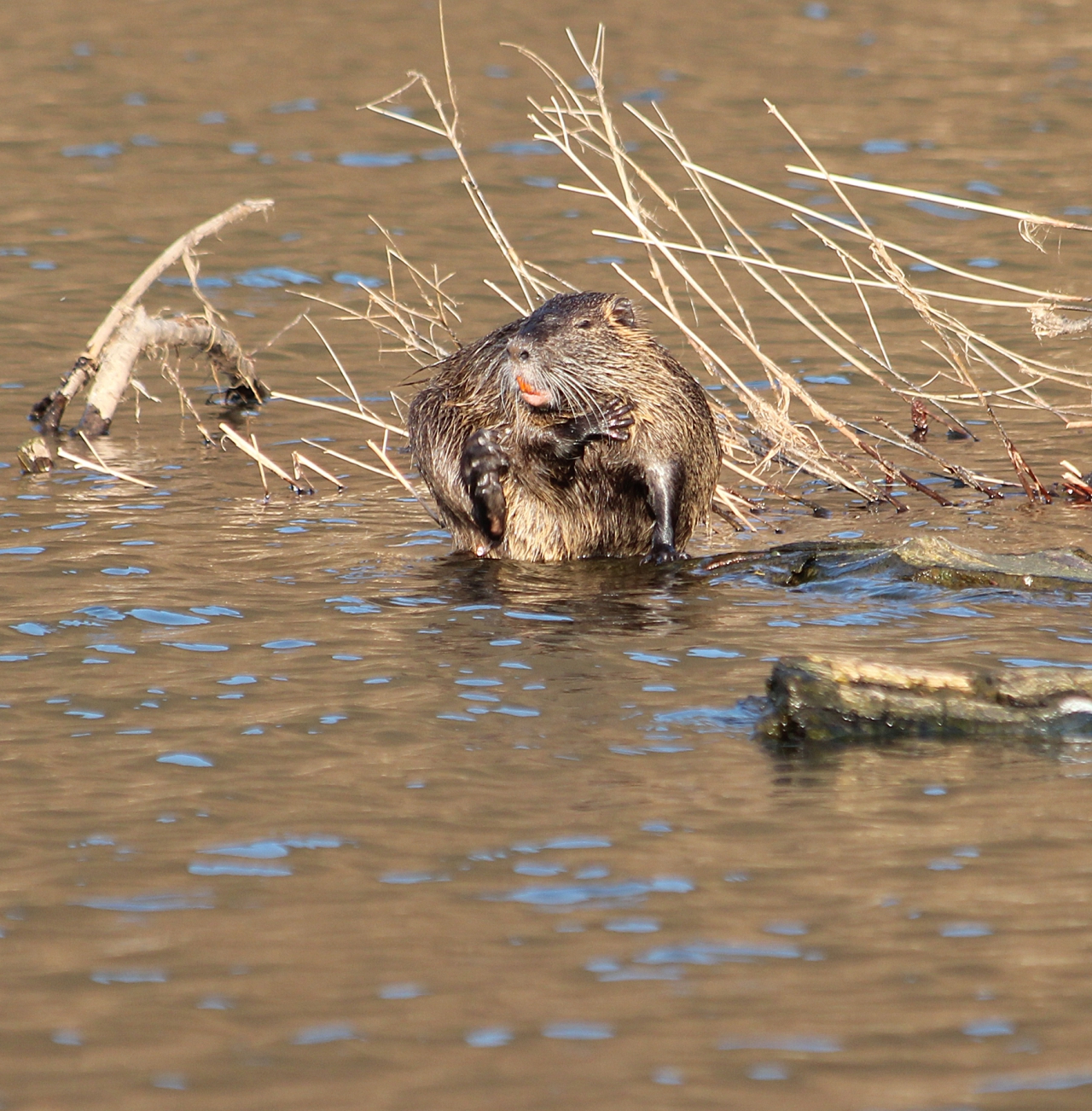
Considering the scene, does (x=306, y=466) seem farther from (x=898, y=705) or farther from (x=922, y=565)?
(x=898, y=705)

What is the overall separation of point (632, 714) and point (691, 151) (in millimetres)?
12895

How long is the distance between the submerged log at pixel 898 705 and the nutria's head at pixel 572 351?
7.70 feet

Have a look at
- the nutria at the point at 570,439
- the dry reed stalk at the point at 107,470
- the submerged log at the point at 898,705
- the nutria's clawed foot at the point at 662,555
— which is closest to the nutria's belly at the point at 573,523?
the nutria at the point at 570,439

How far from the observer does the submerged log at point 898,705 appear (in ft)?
18.8

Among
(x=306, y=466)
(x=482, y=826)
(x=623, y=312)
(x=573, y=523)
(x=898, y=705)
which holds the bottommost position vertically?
(x=482, y=826)

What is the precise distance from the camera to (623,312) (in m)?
8.03

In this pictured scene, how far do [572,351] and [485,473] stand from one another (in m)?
0.67

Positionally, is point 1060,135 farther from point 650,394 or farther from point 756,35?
point 650,394

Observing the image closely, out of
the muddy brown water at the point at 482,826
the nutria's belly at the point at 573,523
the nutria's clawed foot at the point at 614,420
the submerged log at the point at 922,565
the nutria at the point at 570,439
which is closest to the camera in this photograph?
the muddy brown water at the point at 482,826

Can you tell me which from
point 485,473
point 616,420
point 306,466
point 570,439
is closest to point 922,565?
point 616,420

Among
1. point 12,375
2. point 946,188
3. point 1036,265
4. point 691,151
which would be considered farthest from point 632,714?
point 691,151

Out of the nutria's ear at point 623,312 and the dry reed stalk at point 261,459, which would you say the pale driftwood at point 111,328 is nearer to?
the dry reed stalk at point 261,459

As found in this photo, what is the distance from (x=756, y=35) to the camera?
23.2 metres

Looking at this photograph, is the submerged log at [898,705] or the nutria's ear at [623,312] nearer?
the submerged log at [898,705]
